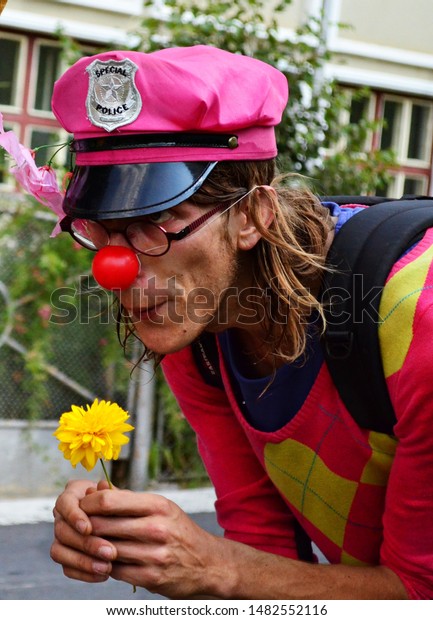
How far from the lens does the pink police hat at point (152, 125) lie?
2039mm

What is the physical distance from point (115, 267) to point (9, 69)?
7175 millimetres

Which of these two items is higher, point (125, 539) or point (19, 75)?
point (125, 539)

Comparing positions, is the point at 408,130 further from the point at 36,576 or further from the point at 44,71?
the point at 36,576

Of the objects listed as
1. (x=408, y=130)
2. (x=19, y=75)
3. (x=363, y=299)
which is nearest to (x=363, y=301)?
(x=363, y=299)

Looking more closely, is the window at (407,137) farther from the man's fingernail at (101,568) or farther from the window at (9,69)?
the man's fingernail at (101,568)

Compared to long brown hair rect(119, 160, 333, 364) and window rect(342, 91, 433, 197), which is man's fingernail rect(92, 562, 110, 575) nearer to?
long brown hair rect(119, 160, 333, 364)

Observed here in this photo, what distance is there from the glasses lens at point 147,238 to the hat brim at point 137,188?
59 millimetres

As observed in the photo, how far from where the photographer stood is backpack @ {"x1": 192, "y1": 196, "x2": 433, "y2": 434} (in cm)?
209

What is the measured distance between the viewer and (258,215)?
7.28 feet

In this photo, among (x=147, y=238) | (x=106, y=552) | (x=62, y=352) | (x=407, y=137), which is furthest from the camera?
(x=407, y=137)

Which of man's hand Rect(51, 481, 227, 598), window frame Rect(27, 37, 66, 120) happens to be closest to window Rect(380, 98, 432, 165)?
window frame Rect(27, 37, 66, 120)

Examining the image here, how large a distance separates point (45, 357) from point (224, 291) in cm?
417

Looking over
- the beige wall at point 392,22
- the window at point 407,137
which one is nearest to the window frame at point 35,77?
the beige wall at point 392,22

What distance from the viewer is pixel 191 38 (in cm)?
600
